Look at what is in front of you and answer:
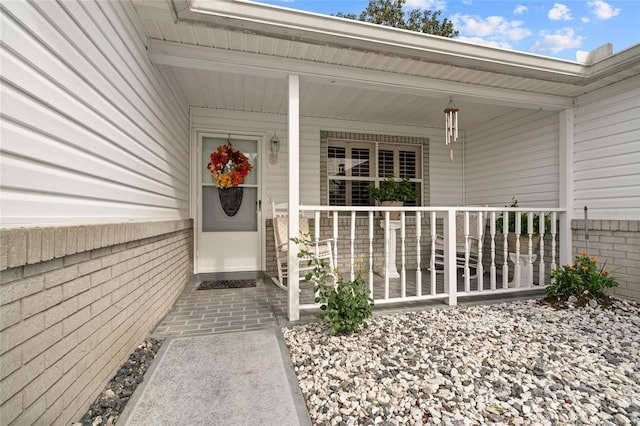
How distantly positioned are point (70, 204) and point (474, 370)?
244 centimetres


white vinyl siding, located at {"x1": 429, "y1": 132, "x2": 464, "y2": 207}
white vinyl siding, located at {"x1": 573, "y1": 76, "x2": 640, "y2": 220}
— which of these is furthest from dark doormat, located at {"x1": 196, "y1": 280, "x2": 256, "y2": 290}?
white vinyl siding, located at {"x1": 573, "y1": 76, "x2": 640, "y2": 220}

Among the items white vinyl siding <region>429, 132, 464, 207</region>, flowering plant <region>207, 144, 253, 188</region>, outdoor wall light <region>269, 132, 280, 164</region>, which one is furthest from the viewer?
white vinyl siding <region>429, 132, 464, 207</region>

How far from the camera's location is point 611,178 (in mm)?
3207

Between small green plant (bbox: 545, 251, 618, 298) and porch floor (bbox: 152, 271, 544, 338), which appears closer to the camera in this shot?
porch floor (bbox: 152, 271, 544, 338)

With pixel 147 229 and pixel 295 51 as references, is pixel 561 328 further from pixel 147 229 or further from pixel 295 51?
pixel 147 229

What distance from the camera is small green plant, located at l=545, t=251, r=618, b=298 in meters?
2.96

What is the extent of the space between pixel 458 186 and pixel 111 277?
5359 mm

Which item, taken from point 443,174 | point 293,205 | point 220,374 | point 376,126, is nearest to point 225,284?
point 293,205

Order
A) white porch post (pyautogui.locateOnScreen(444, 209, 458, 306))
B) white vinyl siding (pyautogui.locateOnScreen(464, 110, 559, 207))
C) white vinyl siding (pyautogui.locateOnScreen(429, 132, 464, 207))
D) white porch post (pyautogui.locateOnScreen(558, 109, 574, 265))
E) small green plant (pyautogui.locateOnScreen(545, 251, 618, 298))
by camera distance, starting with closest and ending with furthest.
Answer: small green plant (pyautogui.locateOnScreen(545, 251, 618, 298)) → white porch post (pyautogui.locateOnScreen(444, 209, 458, 306)) → white porch post (pyautogui.locateOnScreen(558, 109, 574, 265)) → white vinyl siding (pyautogui.locateOnScreen(464, 110, 559, 207)) → white vinyl siding (pyautogui.locateOnScreen(429, 132, 464, 207))

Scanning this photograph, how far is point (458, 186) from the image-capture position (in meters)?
5.28

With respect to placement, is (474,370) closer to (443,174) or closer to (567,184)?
(567,184)

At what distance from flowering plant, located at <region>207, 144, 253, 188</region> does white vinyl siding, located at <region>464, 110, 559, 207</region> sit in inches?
157

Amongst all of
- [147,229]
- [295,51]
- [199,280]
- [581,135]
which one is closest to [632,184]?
[581,135]

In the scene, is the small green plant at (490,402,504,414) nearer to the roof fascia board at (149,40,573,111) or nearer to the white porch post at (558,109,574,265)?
the roof fascia board at (149,40,573,111)
